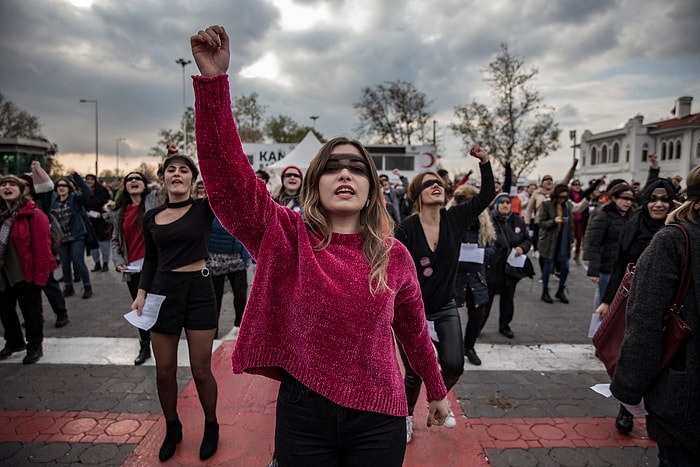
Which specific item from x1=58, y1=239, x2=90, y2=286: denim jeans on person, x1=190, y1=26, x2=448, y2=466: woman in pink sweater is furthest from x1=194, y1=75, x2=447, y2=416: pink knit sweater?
x1=58, y1=239, x2=90, y2=286: denim jeans on person

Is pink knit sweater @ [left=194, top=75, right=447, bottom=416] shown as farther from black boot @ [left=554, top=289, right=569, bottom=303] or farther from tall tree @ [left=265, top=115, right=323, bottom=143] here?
tall tree @ [left=265, top=115, right=323, bottom=143]

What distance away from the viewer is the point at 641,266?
215 centimetres

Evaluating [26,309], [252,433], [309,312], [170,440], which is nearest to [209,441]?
[170,440]

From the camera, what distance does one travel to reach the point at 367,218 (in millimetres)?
1810

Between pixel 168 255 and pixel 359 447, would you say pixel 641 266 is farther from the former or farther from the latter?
pixel 168 255

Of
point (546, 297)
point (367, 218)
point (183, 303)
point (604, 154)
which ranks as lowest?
point (546, 297)

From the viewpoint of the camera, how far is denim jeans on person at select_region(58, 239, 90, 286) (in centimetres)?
771

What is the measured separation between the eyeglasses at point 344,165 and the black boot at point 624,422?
3326 millimetres

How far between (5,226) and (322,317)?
4996 millimetres

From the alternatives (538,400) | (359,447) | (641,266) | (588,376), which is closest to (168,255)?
(359,447)

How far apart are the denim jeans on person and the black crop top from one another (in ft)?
17.9

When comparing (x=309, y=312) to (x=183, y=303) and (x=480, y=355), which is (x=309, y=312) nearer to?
(x=183, y=303)

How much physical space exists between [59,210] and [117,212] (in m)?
4.06

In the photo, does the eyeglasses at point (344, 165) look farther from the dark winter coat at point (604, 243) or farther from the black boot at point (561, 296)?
the black boot at point (561, 296)
